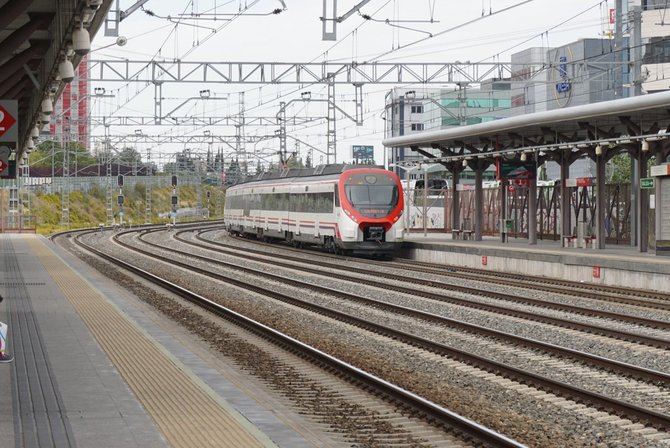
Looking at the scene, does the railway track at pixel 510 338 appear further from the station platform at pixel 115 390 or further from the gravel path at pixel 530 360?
the station platform at pixel 115 390

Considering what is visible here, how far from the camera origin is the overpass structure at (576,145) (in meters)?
25.6

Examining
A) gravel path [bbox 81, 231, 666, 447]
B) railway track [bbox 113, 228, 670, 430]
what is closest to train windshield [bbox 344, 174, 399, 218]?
railway track [bbox 113, 228, 670, 430]

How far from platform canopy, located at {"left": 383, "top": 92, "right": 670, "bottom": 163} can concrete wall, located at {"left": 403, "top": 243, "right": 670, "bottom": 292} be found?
302 cm

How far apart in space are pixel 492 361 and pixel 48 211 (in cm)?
7486

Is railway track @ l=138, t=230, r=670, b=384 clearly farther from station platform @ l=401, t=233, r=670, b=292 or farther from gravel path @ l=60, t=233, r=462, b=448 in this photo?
station platform @ l=401, t=233, r=670, b=292

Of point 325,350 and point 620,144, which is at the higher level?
point 620,144

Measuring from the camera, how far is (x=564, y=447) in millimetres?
8633

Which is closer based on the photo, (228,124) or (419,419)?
(419,419)

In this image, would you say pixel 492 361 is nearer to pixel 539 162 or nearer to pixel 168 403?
pixel 168 403

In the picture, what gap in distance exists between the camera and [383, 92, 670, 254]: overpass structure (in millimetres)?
25594

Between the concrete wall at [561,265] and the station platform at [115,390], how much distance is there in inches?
436

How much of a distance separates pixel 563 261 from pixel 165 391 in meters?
18.2

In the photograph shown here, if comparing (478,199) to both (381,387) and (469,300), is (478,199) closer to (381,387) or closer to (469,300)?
(469,300)

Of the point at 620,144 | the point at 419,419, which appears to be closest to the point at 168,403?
the point at 419,419
